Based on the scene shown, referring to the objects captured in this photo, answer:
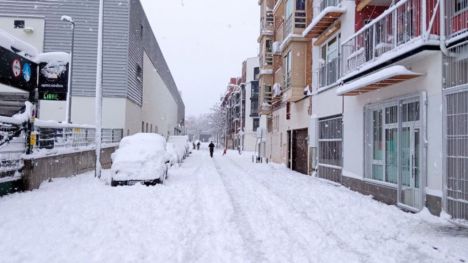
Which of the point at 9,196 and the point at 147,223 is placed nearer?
the point at 147,223

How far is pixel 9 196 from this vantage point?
33.9 feet

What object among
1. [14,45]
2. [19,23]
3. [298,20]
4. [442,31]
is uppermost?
[19,23]

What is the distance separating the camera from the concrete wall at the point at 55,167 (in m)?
11.6

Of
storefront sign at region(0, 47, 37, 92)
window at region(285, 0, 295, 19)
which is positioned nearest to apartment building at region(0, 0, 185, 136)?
window at region(285, 0, 295, 19)

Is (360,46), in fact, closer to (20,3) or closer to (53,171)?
(53,171)

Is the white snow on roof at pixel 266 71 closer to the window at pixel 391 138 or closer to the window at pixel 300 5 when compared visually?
the window at pixel 300 5

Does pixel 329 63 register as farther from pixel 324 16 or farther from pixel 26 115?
pixel 26 115

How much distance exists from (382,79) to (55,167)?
10098 millimetres

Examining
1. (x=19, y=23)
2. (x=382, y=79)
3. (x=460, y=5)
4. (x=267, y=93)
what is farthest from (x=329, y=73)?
(x=19, y=23)

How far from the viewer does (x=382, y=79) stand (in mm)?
10469

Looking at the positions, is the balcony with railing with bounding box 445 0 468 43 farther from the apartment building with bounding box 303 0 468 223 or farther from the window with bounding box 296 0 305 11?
the window with bounding box 296 0 305 11

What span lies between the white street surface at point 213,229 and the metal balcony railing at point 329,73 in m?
6.36

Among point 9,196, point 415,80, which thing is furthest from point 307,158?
point 9,196

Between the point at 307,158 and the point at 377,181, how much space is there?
30.7 feet
